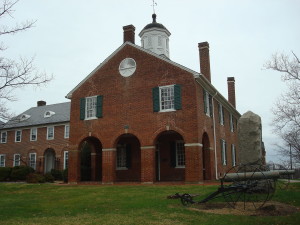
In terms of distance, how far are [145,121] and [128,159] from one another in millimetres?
4052

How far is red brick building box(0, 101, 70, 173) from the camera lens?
35406 mm

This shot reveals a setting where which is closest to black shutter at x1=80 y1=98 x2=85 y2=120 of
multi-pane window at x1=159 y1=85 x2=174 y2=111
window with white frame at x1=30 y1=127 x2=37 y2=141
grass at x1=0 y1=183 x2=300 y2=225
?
multi-pane window at x1=159 y1=85 x2=174 y2=111

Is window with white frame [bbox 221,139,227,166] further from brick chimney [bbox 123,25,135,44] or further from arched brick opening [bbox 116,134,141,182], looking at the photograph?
brick chimney [bbox 123,25,135,44]

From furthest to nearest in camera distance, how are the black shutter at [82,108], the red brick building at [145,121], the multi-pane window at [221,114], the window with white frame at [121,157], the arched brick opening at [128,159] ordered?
the multi-pane window at [221,114] → the window with white frame at [121,157] → the arched brick opening at [128,159] → the black shutter at [82,108] → the red brick building at [145,121]

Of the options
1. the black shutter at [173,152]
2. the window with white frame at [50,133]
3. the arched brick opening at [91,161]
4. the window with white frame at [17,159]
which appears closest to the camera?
the black shutter at [173,152]

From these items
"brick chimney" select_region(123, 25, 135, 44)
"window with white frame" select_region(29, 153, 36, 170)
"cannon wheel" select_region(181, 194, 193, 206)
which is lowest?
"cannon wheel" select_region(181, 194, 193, 206)

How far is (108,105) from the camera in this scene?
22141 mm

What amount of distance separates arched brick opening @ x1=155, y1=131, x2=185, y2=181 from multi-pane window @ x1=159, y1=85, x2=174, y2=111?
2.33 metres

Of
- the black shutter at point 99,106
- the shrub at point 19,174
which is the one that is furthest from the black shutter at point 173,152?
the shrub at point 19,174

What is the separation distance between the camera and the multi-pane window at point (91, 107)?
2284 cm

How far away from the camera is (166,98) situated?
20266 millimetres

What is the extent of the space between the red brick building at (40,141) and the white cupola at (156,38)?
12.9 meters

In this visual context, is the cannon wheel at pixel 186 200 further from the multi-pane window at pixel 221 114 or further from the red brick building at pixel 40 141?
the red brick building at pixel 40 141

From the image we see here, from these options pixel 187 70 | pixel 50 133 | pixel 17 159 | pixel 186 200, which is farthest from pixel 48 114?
pixel 186 200
